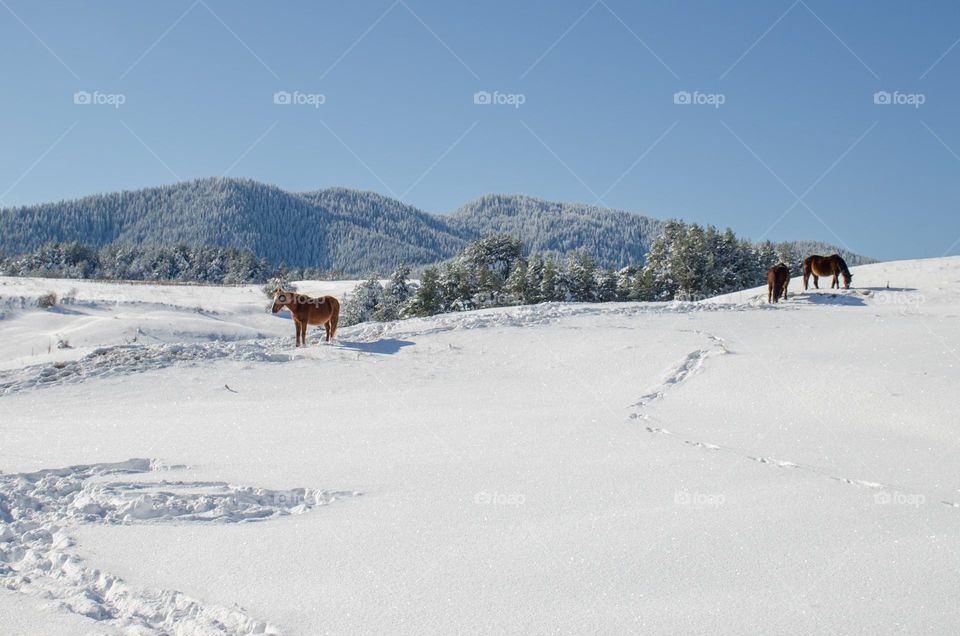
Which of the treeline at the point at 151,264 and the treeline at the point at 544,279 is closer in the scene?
the treeline at the point at 544,279

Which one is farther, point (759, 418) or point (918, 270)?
point (918, 270)

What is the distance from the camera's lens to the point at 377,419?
10.2 metres

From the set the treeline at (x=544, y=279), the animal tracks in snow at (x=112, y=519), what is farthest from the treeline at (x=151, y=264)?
the animal tracks in snow at (x=112, y=519)

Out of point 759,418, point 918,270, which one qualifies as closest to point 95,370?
point 759,418

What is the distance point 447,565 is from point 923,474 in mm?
5058

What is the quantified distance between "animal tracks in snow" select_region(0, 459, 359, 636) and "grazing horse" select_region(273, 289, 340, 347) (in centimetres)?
977

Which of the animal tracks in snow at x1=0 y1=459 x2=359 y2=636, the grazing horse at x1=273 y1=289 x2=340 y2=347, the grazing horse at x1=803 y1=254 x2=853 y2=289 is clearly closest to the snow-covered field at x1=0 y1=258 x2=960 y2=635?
the animal tracks in snow at x1=0 y1=459 x2=359 y2=636

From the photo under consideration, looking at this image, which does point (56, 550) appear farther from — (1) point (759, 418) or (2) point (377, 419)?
(1) point (759, 418)

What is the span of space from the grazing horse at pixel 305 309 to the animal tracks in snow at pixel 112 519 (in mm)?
9767

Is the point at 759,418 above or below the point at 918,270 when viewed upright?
below

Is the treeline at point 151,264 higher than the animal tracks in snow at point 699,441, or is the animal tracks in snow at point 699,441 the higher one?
the treeline at point 151,264

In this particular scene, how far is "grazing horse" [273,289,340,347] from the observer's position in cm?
1709

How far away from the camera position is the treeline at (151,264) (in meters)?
114

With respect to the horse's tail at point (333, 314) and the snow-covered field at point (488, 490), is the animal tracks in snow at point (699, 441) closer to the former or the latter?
the snow-covered field at point (488, 490)
